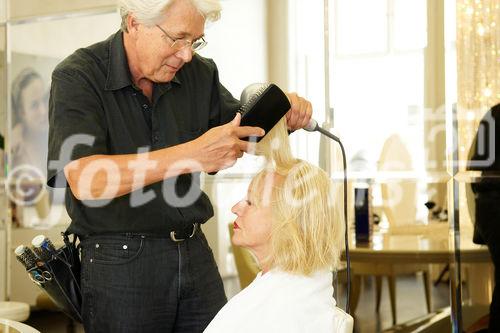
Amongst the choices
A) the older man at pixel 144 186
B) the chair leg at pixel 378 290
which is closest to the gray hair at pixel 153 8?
the older man at pixel 144 186

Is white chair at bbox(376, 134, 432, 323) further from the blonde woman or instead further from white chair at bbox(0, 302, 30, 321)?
white chair at bbox(0, 302, 30, 321)

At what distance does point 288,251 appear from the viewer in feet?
5.56

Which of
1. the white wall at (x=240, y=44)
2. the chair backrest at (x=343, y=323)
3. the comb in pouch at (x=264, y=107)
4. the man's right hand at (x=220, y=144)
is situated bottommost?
the chair backrest at (x=343, y=323)

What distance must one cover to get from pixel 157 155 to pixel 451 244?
1.62m

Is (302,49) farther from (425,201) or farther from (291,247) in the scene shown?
(291,247)

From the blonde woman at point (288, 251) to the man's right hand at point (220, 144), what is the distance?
0.12 meters

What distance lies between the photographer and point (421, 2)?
2.95 metres

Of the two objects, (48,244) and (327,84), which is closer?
(48,244)

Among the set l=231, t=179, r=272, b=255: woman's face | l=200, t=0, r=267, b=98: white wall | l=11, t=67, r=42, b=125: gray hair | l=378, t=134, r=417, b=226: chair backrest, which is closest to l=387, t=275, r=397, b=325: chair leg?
l=378, t=134, r=417, b=226: chair backrest

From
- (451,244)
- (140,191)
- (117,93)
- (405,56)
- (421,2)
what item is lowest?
(451,244)

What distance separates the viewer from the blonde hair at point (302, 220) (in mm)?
1688

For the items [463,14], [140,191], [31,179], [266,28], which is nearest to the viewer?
[140,191]

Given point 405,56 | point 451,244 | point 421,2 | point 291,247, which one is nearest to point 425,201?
point 451,244

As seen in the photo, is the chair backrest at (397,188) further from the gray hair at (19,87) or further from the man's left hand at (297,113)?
the gray hair at (19,87)
